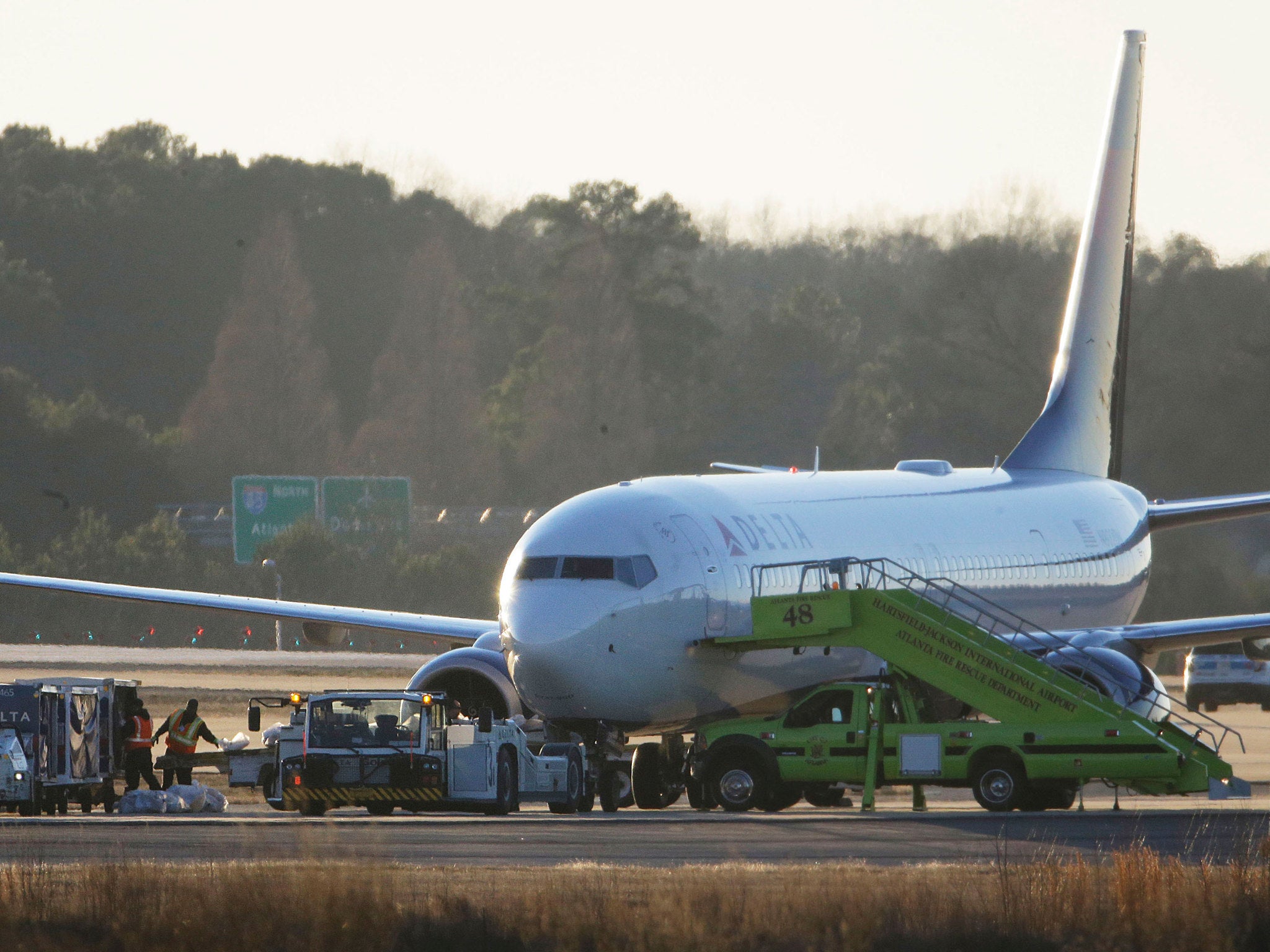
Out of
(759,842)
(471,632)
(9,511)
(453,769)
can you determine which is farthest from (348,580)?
(759,842)

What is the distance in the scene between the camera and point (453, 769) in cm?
2397

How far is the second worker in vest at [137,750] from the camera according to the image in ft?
Result: 88.3

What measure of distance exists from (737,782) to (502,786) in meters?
2.49

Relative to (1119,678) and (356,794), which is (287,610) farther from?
(1119,678)

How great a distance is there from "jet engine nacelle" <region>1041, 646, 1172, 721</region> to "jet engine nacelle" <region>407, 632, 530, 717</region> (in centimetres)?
654

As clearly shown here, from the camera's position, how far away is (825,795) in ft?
88.7

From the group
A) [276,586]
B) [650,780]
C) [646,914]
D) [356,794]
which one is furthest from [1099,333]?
[276,586]

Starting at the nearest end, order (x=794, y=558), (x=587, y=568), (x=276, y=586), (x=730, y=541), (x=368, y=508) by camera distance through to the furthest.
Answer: (x=587, y=568), (x=730, y=541), (x=794, y=558), (x=276, y=586), (x=368, y=508)

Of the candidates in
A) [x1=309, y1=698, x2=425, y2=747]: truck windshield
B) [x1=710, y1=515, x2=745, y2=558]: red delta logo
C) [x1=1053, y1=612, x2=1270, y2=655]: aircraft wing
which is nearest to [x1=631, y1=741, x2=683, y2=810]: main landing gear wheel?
[x1=710, y1=515, x2=745, y2=558]: red delta logo

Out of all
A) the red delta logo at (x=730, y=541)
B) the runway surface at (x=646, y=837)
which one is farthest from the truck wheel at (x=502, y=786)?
the red delta logo at (x=730, y=541)

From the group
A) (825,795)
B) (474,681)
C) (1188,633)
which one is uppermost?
(1188,633)

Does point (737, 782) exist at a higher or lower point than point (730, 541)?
lower

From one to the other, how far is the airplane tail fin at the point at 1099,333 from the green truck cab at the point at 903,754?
50.5 ft

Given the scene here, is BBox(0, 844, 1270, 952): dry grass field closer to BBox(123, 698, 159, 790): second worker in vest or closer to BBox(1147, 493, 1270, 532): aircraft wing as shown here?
BBox(123, 698, 159, 790): second worker in vest
